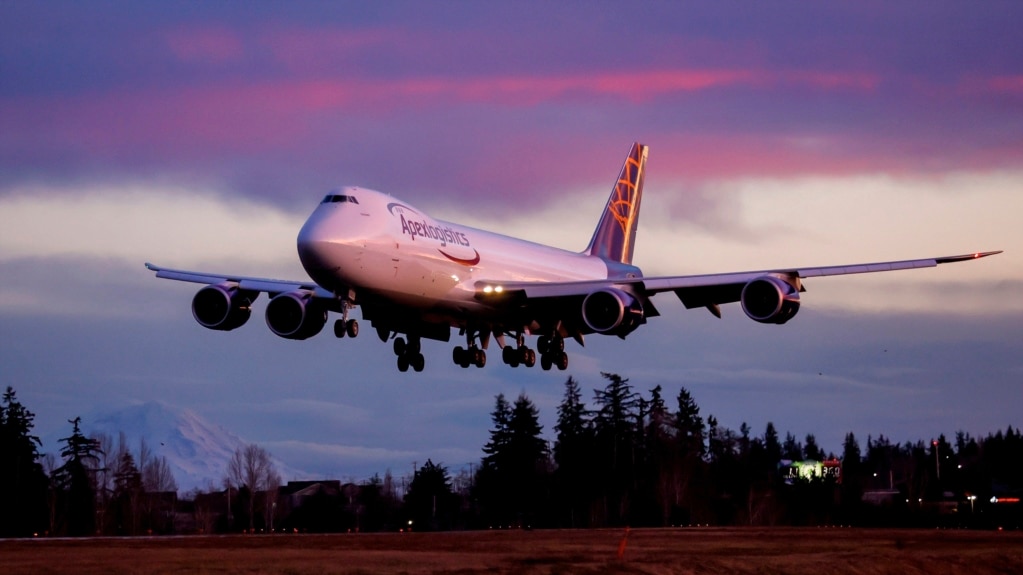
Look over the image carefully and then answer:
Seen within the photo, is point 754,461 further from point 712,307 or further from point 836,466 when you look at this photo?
point 712,307

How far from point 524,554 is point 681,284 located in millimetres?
12436

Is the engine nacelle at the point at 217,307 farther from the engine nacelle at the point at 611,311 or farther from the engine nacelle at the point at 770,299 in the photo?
the engine nacelle at the point at 770,299

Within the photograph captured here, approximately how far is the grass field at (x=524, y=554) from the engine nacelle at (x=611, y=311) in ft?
29.2

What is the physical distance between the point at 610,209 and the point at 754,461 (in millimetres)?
55516

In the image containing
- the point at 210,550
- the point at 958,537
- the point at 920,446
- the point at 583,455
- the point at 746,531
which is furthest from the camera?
the point at 920,446

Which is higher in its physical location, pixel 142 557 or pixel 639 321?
pixel 639 321

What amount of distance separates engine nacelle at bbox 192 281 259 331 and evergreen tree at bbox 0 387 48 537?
4007cm

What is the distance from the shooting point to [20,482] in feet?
327

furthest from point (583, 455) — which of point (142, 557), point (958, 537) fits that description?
point (142, 557)

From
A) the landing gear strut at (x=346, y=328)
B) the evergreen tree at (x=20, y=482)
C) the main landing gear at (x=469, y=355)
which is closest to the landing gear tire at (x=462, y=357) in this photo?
the main landing gear at (x=469, y=355)

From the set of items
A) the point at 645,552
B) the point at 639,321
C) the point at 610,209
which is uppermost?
the point at 610,209

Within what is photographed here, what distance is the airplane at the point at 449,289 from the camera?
51656mm

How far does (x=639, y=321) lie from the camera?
59.2 metres

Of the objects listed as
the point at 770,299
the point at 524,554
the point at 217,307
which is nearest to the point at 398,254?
the point at 217,307
